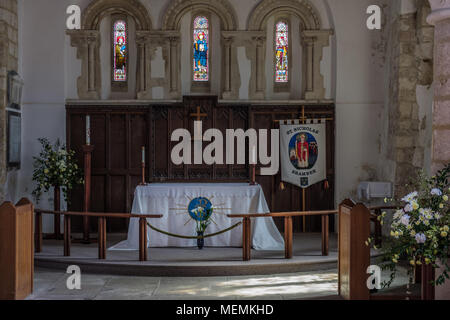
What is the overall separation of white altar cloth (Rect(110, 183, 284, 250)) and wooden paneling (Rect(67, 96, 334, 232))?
1783 millimetres

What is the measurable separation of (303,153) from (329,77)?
1538mm

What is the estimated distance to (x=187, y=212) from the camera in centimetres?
869

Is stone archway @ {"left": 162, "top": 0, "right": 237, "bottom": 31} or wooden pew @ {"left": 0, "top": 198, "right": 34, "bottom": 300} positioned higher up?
stone archway @ {"left": 162, "top": 0, "right": 237, "bottom": 31}

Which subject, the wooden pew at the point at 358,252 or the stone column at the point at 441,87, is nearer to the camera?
the stone column at the point at 441,87

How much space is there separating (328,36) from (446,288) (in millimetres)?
6369

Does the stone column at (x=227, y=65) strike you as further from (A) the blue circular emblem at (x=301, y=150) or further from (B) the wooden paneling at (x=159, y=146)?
(A) the blue circular emblem at (x=301, y=150)

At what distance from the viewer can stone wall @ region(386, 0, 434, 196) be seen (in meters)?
9.26

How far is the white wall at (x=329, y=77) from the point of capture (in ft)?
34.0

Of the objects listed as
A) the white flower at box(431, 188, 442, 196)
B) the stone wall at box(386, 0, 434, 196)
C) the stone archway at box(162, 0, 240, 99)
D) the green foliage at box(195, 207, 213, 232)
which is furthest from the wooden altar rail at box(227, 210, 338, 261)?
the stone archway at box(162, 0, 240, 99)

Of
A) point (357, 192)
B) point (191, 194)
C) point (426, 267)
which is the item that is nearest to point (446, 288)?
point (426, 267)

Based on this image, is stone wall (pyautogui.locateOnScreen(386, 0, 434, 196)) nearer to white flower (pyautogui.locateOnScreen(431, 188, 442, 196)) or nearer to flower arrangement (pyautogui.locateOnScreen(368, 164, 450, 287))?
flower arrangement (pyautogui.locateOnScreen(368, 164, 450, 287))

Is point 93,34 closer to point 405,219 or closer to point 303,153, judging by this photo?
point 303,153

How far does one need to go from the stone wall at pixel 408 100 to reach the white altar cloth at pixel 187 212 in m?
2.52

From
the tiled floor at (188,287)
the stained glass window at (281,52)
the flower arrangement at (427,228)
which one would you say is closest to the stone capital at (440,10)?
the flower arrangement at (427,228)
